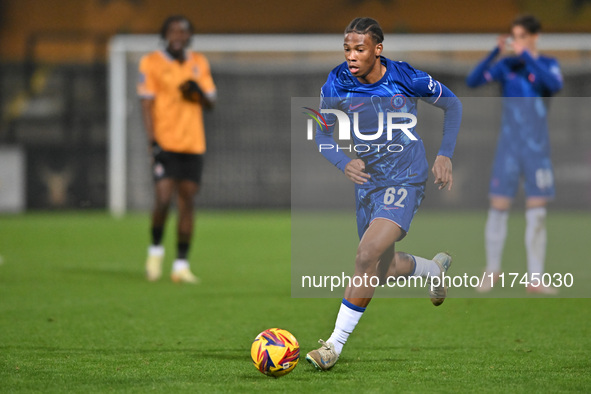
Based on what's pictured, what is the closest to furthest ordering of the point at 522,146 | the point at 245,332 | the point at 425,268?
the point at 425,268, the point at 245,332, the point at 522,146

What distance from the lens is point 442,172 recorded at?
15.6ft

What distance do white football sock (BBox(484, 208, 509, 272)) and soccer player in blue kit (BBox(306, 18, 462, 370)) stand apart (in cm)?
289

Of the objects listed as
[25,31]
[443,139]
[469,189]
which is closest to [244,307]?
[443,139]

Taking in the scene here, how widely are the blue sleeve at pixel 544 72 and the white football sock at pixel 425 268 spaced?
2829 millimetres

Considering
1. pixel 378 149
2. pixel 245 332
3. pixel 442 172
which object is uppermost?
pixel 378 149

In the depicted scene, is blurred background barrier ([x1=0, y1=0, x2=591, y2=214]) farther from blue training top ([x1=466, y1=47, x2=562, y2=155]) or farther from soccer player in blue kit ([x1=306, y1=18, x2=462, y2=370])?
soccer player in blue kit ([x1=306, y1=18, x2=462, y2=370])

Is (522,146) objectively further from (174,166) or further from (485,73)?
(174,166)

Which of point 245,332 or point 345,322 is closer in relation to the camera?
point 345,322

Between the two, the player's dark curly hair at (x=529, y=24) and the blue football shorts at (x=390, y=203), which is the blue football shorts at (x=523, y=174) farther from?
the blue football shorts at (x=390, y=203)

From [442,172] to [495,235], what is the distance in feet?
10.1

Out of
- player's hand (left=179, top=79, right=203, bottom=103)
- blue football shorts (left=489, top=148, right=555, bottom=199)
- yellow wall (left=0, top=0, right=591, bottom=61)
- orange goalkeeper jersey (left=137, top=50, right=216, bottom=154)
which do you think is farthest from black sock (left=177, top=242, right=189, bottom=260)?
yellow wall (left=0, top=0, right=591, bottom=61)

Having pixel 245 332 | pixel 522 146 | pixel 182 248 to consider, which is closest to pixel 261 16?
pixel 182 248

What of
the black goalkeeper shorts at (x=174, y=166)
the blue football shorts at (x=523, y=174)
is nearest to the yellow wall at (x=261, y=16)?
the black goalkeeper shorts at (x=174, y=166)

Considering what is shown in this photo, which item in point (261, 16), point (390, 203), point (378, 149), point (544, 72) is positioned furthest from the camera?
point (261, 16)
